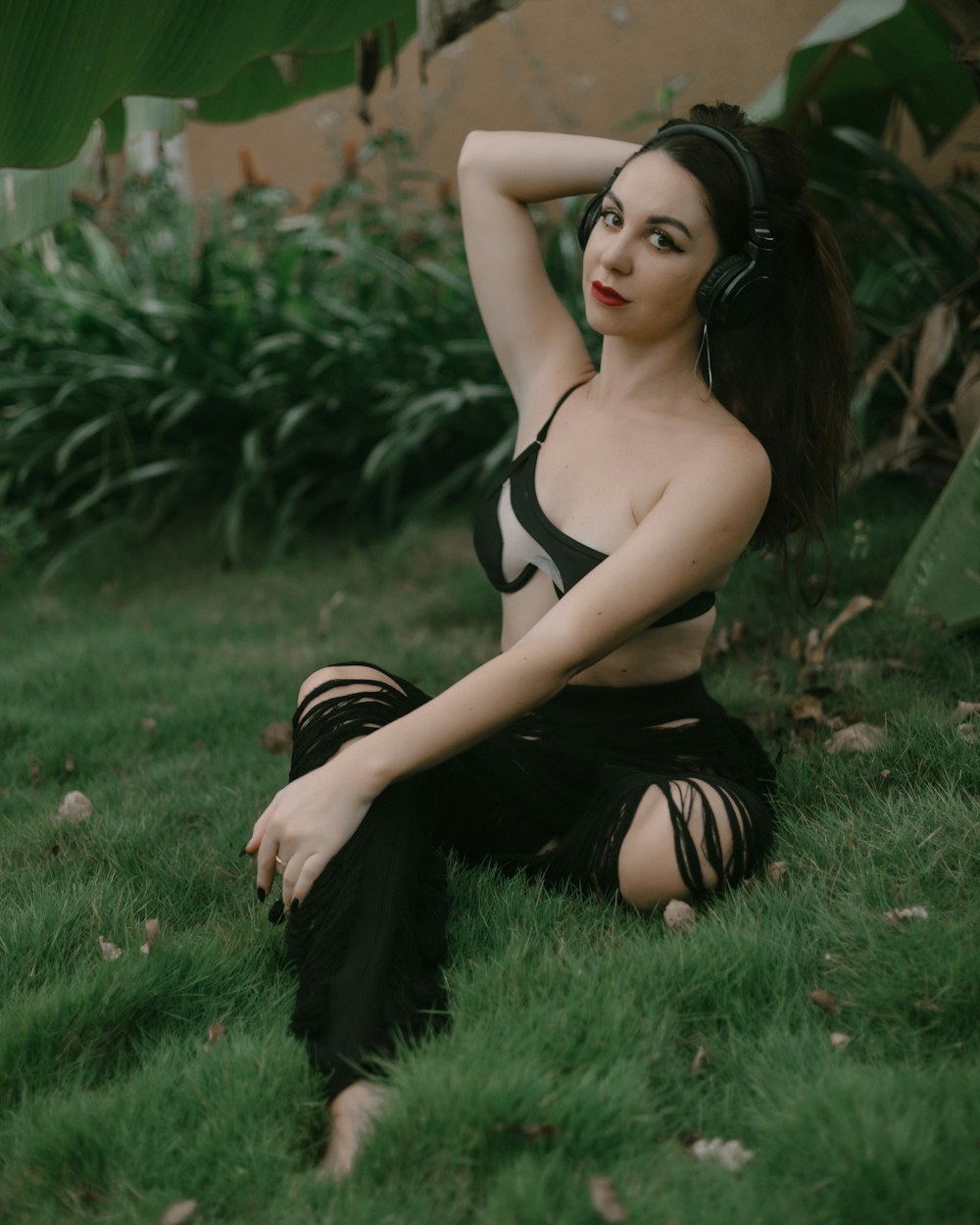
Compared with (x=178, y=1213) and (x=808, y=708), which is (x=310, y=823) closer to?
(x=178, y=1213)

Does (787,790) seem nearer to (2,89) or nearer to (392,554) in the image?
(2,89)

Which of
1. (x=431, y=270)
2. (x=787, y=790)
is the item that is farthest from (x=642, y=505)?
(x=431, y=270)

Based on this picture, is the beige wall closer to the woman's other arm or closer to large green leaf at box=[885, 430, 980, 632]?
A: large green leaf at box=[885, 430, 980, 632]

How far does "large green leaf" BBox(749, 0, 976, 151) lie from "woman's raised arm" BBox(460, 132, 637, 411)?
1127 millimetres

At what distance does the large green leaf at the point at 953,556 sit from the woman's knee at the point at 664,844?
1.20 metres

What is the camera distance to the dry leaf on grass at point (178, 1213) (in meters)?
1.55

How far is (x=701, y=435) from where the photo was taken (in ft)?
7.36

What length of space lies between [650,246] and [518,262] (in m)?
0.49

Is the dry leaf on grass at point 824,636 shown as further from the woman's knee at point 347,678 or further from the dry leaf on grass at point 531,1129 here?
the dry leaf on grass at point 531,1129

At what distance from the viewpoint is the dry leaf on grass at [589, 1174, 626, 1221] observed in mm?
1475

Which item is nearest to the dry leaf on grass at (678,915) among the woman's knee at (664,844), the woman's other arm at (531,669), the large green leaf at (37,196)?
the woman's knee at (664,844)

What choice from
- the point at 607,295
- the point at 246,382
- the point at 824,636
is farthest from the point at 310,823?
the point at 246,382

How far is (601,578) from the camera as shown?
2061mm

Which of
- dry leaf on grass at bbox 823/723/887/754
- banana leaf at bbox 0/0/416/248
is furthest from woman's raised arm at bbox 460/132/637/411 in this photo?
dry leaf on grass at bbox 823/723/887/754
